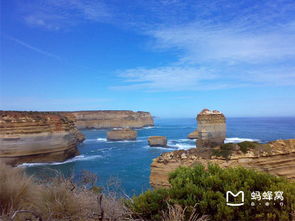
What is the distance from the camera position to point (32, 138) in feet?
95.4

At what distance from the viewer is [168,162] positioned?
50.9 feet

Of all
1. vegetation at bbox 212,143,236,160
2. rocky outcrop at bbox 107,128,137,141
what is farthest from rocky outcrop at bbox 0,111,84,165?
rocky outcrop at bbox 107,128,137,141

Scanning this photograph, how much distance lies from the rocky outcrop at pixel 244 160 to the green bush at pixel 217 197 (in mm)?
10515

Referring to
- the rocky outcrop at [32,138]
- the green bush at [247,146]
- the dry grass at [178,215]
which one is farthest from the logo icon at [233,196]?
the rocky outcrop at [32,138]

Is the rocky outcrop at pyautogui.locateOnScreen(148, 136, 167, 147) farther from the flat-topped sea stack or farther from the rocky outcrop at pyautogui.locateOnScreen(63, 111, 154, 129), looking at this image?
the rocky outcrop at pyautogui.locateOnScreen(63, 111, 154, 129)

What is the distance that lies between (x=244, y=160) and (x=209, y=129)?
18.7 metres

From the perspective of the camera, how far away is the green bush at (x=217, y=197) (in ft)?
13.3

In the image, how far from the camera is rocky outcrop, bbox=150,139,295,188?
50.7ft

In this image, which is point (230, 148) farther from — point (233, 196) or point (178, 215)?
point (178, 215)

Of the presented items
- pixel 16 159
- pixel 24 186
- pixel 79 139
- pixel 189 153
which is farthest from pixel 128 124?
pixel 24 186

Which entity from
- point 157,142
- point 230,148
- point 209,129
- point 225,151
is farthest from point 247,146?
point 157,142

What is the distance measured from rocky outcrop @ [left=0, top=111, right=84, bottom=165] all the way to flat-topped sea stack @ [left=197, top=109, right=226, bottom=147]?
63.6 feet

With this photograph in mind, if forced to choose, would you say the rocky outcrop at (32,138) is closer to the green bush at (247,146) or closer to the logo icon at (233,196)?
the green bush at (247,146)

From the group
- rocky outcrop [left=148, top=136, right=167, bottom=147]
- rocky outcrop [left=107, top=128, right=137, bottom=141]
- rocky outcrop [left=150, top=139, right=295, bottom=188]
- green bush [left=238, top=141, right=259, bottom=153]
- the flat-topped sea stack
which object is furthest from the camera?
rocky outcrop [left=107, top=128, right=137, bottom=141]
